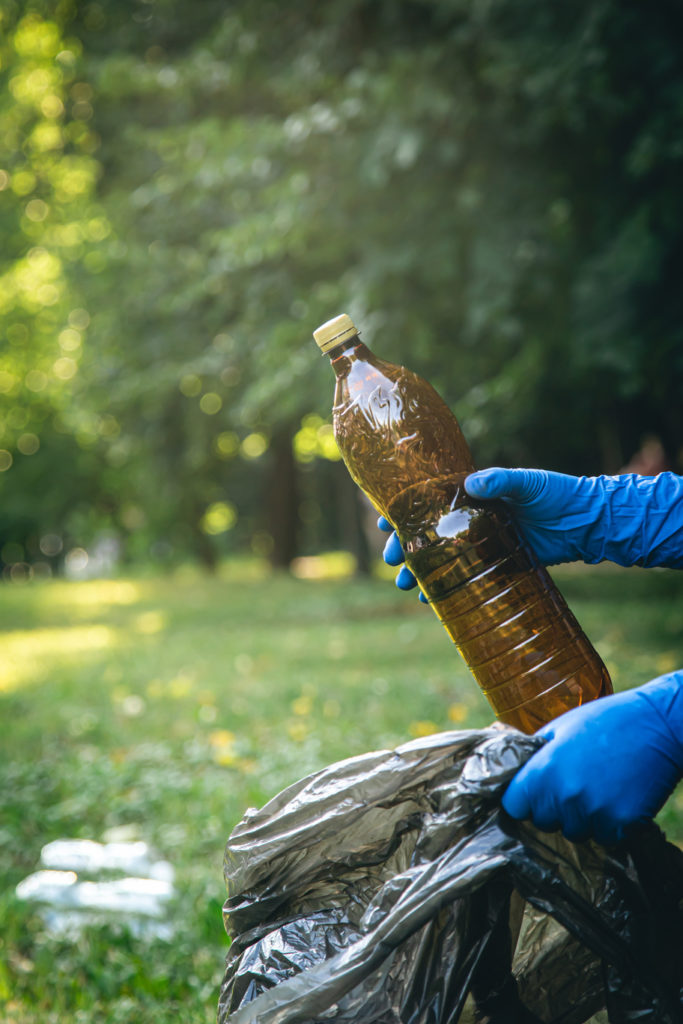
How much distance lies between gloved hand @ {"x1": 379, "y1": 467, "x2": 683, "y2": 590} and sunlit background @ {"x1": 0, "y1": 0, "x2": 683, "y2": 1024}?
160cm

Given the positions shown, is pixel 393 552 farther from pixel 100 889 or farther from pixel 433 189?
pixel 433 189

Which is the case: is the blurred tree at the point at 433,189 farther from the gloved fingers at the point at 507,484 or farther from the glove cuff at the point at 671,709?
the glove cuff at the point at 671,709

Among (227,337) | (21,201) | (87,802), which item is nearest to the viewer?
(87,802)

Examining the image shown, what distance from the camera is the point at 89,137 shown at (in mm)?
12352

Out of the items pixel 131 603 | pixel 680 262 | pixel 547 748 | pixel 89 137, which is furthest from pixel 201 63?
pixel 131 603

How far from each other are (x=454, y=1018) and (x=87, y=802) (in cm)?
290

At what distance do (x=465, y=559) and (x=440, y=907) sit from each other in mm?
743

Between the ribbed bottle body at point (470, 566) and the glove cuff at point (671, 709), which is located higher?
the ribbed bottle body at point (470, 566)

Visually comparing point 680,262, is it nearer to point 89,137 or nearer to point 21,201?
point 89,137

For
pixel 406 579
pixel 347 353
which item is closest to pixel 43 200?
pixel 347 353

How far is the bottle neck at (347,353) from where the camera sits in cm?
195

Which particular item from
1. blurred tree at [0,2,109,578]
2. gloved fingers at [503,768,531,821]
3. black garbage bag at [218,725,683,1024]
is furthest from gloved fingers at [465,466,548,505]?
blurred tree at [0,2,109,578]

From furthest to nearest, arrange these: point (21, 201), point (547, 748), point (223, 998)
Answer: point (21, 201), point (223, 998), point (547, 748)

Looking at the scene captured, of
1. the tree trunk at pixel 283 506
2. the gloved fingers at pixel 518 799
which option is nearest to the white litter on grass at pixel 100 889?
the gloved fingers at pixel 518 799
